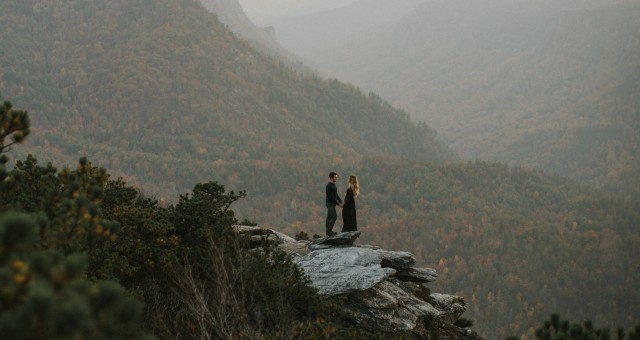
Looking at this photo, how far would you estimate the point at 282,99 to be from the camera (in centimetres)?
17850

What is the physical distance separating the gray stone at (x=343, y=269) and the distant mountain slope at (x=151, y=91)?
106 meters

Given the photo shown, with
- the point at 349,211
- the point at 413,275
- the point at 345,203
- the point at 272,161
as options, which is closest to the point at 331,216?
the point at 349,211

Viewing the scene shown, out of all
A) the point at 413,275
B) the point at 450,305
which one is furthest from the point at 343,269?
the point at 450,305

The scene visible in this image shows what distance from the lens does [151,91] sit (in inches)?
5910

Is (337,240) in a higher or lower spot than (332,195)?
lower

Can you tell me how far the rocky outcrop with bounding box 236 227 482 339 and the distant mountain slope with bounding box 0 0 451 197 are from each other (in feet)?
347

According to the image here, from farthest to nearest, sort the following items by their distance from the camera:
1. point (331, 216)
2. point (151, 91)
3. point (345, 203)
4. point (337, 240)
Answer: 1. point (151, 91)
2. point (331, 216)
3. point (345, 203)
4. point (337, 240)

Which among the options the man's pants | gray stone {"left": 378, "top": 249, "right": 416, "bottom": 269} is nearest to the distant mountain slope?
the man's pants

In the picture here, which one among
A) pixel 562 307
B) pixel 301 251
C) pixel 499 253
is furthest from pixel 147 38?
pixel 301 251

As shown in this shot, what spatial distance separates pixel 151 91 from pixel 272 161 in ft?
124

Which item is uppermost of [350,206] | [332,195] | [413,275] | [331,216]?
[332,195]

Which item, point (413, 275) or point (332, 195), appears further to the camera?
point (413, 275)

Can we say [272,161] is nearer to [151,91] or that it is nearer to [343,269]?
[151,91]

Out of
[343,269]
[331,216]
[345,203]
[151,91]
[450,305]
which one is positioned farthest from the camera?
[151,91]
